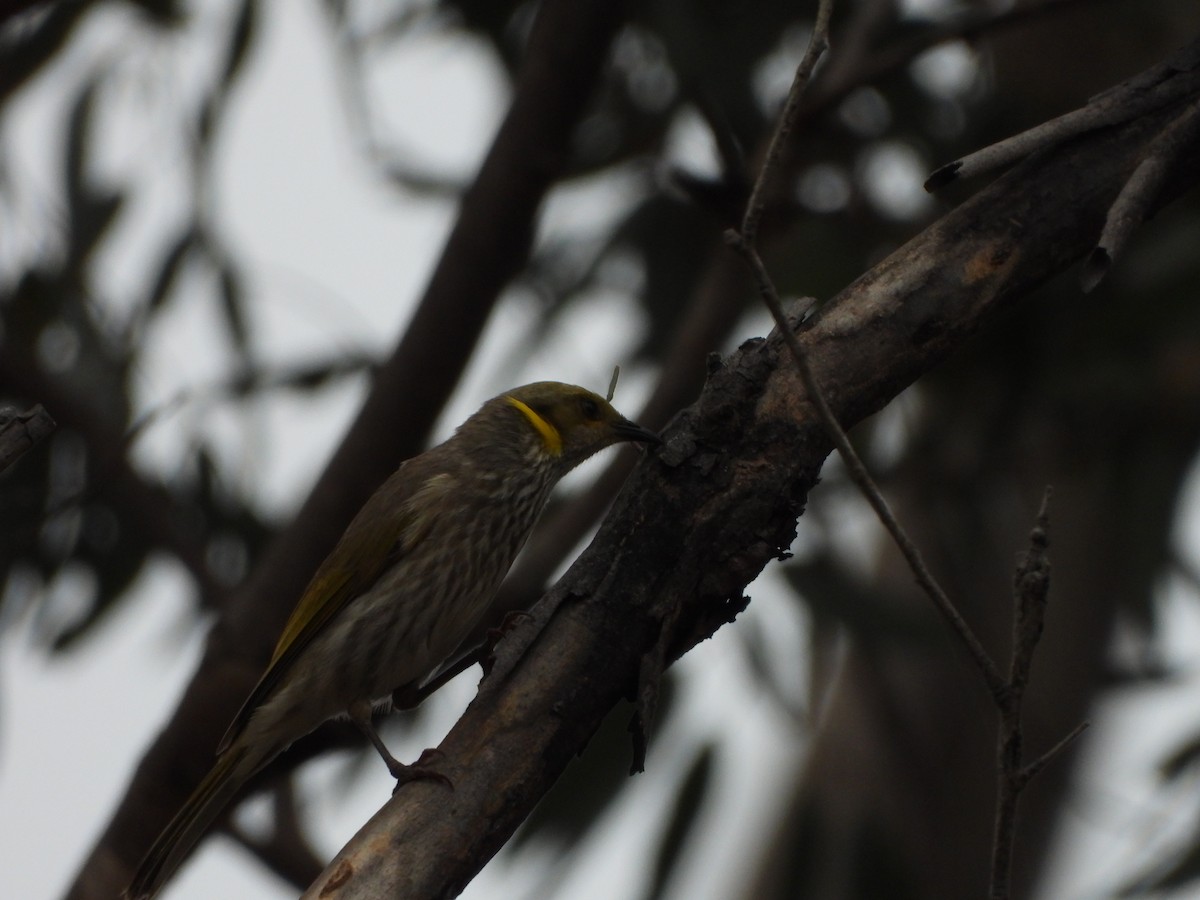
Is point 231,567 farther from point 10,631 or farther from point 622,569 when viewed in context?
point 622,569

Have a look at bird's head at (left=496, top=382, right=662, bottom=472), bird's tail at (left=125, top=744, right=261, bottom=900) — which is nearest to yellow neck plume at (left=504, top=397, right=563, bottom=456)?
bird's head at (left=496, top=382, right=662, bottom=472)

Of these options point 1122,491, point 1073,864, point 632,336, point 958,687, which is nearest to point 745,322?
point 632,336

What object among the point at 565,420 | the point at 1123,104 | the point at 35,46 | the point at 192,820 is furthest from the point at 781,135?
the point at 35,46

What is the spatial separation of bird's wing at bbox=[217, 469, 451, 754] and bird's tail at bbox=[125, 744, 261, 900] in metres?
0.20

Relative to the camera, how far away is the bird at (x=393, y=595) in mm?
3289

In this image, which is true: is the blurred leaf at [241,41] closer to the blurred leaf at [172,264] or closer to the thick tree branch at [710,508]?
the blurred leaf at [172,264]

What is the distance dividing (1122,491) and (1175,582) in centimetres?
36

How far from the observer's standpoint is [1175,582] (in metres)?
5.02

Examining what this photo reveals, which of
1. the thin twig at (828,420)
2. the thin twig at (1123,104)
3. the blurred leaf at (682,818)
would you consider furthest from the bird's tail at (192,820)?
the thin twig at (1123,104)

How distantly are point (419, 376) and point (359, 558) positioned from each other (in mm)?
537

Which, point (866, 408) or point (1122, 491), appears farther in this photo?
point (1122, 491)

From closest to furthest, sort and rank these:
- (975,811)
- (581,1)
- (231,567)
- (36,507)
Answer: (581,1) → (36,507) → (231,567) → (975,811)

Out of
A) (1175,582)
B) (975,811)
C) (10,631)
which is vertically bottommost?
(975,811)

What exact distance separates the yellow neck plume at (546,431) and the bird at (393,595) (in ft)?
0.15
